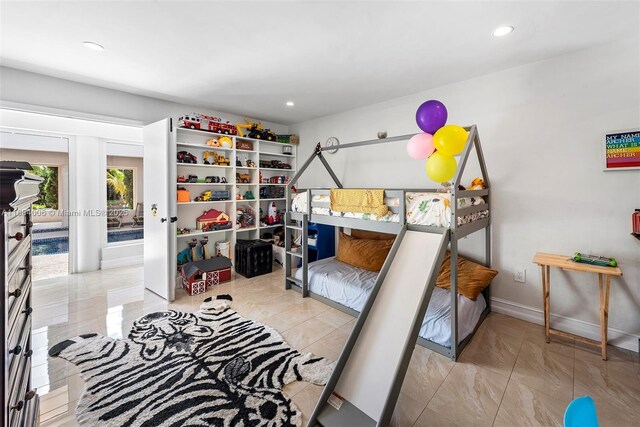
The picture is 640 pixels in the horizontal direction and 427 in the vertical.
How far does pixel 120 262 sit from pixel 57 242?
945 mm

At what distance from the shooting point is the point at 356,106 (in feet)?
12.7

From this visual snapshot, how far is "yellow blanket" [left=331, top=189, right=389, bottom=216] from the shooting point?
2449 mm

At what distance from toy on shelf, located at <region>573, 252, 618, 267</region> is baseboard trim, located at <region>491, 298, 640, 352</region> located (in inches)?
24.3

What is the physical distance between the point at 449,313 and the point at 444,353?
1.02 ft

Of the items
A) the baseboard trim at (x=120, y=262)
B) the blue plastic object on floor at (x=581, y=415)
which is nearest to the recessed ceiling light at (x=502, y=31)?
the blue plastic object on floor at (x=581, y=415)

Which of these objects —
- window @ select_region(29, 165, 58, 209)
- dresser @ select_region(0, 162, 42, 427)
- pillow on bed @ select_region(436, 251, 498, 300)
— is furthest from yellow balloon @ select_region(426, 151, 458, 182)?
window @ select_region(29, 165, 58, 209)

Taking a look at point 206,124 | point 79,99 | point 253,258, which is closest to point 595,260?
point 253,258

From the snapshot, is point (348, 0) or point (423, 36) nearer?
point (348, 0)

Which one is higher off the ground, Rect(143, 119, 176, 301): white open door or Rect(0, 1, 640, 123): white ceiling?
Rect(0, 1, 640, 123): white ceiling

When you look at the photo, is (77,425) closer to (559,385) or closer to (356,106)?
(559,385)

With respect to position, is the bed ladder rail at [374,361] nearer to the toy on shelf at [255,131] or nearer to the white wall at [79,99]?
the toy on shelf at [255,131]

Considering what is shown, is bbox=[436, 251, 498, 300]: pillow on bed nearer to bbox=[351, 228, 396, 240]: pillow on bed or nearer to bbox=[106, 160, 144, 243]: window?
bbox=[351, 228, 396, 240]: pillow on bed

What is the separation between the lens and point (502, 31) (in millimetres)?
2041

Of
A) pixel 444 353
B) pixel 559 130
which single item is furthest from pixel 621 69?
pixel 444 353
